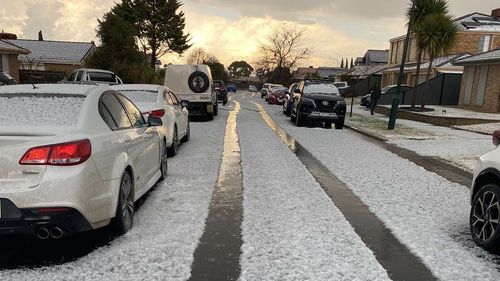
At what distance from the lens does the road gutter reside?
3898mm

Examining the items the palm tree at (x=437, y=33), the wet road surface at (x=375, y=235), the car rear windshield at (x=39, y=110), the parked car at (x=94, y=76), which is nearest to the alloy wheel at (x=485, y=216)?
the wet road surface at (x=375, y=235)

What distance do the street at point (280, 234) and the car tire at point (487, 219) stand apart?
0.14 metres

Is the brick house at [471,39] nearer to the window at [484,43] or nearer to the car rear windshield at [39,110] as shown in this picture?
the window at [484,43]

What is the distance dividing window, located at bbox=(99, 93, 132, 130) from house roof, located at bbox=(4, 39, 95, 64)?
41793 mm

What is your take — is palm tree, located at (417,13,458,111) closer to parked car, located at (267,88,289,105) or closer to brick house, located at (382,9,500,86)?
brick house, located at (382,9,500,86)

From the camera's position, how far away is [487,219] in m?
4.61

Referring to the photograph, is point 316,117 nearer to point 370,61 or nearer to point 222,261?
point 222,261

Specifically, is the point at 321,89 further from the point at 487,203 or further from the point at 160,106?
the point at 487,203

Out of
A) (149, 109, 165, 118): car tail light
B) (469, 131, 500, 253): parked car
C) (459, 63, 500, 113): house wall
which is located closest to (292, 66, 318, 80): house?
(459, 63, 500, 113): house wall

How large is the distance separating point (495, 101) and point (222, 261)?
82.7 ft

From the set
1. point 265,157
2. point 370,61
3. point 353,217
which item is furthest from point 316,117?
point 370,61

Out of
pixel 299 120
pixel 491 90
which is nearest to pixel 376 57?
pixel 491 90

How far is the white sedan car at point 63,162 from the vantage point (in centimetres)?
361

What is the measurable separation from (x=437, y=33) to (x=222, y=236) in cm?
2260
